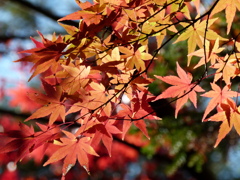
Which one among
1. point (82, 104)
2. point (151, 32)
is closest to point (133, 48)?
point (151, 32)

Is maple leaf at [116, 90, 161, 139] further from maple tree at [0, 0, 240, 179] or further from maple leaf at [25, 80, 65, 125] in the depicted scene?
maple leaf at [25, 80, 65, 125]

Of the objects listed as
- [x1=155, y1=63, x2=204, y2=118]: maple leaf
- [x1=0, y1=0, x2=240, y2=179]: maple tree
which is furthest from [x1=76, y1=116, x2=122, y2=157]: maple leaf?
[x1=155, y1=63, x2=204, y2=118]: maple leaf

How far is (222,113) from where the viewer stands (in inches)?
26.9

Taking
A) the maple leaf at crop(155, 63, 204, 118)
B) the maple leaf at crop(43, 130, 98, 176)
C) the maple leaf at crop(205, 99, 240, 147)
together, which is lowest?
the maple leaf at crop(43, 130, 98, 176)

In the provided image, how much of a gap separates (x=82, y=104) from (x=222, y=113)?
337 millimetres

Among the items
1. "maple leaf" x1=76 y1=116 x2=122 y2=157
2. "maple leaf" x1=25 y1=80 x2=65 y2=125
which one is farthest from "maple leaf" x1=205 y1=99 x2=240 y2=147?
"maple leaf" x1=25 y1=80 x2=65 y2=125

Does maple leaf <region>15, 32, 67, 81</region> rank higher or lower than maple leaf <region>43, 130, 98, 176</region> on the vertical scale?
higher

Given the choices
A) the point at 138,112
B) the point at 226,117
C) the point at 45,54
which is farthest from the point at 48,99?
the point at 226,117

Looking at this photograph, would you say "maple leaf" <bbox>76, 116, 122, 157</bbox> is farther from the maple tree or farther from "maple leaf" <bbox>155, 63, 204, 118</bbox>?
"maple leaf" <bbox>155, 63, 204, 118</bbox>

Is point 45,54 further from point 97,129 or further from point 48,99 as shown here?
point 97,129

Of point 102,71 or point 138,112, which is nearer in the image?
point 102,71

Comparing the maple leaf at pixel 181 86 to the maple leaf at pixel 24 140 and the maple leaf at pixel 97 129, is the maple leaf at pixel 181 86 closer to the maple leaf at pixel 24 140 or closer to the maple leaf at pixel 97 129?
the maple leaf at pixel 97 129

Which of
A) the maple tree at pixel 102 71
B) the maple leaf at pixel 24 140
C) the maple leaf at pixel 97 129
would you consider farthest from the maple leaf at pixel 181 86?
the maple leaf at pixel 24 140

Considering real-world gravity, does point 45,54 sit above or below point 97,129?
above
